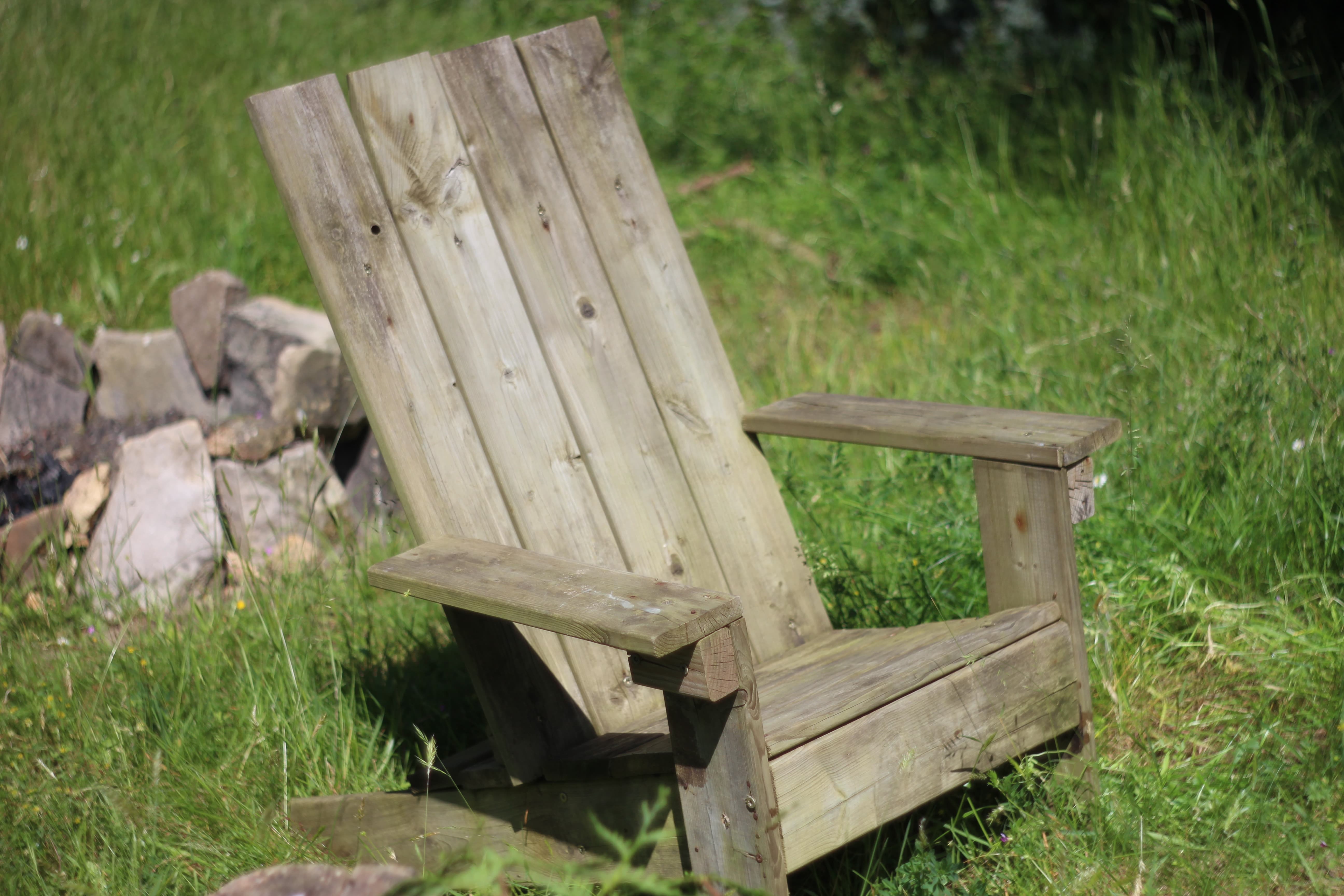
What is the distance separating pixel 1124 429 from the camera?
2.56 m

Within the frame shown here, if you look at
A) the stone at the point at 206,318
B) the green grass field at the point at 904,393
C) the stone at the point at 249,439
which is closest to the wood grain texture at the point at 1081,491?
the green grass field at the point at 904,393

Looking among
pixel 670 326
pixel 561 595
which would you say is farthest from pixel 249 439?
pixel 561 595

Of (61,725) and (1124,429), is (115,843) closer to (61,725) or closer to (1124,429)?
(61,725)

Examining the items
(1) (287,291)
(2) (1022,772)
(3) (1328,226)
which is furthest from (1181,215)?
(1) (287,291)

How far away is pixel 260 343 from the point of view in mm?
3127

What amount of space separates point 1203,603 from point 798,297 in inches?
80.2

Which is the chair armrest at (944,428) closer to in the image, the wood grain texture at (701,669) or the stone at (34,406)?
the wood grain texture at (701,669)

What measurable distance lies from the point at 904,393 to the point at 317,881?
7.39 feet

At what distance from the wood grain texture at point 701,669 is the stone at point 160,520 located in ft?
5.59

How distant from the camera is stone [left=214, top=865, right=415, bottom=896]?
119cm

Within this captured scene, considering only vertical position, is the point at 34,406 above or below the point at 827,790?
above

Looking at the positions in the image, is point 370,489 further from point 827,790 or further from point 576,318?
point 827,790

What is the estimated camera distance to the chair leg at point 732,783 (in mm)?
1303

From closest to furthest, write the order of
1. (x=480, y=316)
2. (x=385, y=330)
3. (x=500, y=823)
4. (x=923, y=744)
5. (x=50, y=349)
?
(x=923, y=744) < (x=500, y=823) < (x=385, y=330) < (x=480, y=316) < (x=50, y=349)
